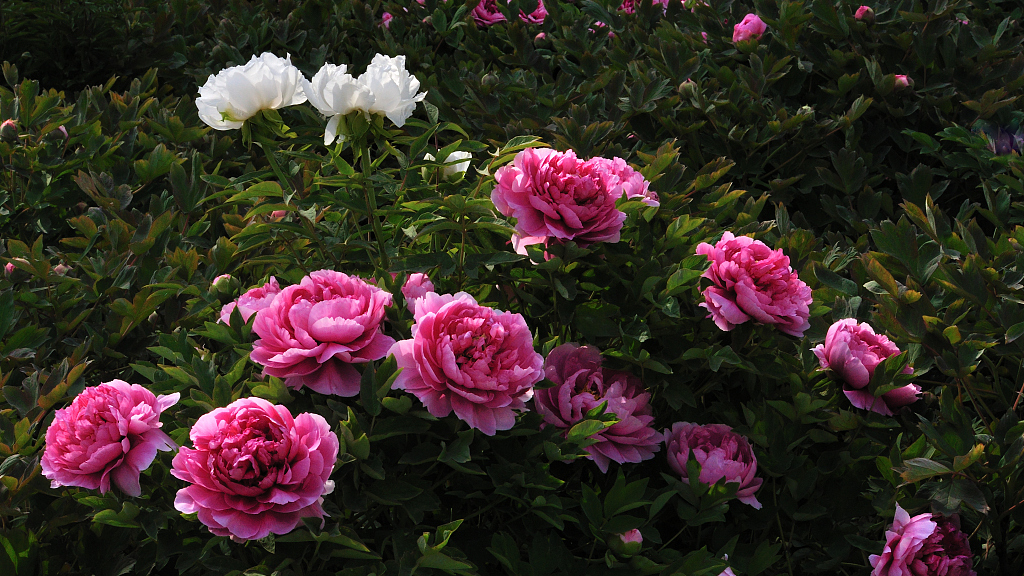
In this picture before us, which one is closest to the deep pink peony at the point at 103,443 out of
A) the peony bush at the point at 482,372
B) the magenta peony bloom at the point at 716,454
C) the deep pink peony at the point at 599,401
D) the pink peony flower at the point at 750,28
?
the peony bush at the point at 482,372

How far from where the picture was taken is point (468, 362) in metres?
1.15

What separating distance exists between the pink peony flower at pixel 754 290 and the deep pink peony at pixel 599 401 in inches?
8.3

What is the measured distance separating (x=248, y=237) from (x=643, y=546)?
91 cm

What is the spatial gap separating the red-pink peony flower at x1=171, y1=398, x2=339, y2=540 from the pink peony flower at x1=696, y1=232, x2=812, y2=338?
729mm

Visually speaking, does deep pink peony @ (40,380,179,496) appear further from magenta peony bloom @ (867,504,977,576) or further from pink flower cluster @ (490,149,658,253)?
magenta peony bloom @ (867,504,977,576)

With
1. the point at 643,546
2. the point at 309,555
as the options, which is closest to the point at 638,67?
the point at 643,546

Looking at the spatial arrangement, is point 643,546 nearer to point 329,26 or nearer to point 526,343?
point 526,343

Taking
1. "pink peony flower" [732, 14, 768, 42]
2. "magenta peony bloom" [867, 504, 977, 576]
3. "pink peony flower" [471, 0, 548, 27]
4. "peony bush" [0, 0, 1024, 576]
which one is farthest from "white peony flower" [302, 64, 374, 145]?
"pink peony flower" [471, 0, 548, 27]

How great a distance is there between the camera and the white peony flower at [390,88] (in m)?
1.27

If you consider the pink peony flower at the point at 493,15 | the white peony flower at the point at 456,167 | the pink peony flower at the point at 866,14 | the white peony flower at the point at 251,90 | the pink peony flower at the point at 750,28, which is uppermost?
the white peony flower at the point at 251,90

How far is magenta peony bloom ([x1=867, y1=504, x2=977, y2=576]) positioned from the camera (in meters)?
1.34

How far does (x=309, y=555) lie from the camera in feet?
4.17

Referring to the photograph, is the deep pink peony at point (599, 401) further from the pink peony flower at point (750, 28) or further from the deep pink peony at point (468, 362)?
the pink peony flower at point (750, 28)

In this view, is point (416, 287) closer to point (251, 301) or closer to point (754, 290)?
point (251, 301)
